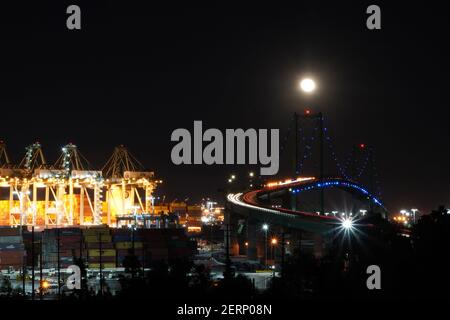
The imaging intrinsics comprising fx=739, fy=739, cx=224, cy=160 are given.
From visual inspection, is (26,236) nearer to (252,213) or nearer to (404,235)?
(252,213)

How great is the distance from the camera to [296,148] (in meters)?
71.7

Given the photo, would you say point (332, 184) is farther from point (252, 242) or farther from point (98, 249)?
point (98, 249)

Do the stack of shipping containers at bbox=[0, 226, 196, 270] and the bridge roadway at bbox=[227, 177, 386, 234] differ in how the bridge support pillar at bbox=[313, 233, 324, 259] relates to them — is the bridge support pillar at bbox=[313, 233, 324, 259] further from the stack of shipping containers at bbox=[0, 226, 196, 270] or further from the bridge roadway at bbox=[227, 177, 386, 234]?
the stack of shipping containers at bbox=[0, 226, 196, 270]

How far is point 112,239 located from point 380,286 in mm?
34052

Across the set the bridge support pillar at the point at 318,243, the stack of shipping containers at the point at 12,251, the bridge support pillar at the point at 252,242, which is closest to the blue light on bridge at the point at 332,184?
A: the bridge support pillar at the point at 252,242

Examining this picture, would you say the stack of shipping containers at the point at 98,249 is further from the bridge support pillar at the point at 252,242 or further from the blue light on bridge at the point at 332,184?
the blue light on bridge at the point at 332,184

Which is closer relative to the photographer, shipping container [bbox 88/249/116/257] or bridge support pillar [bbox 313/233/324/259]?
bridge support pillar [bbox 313/233/324/259]

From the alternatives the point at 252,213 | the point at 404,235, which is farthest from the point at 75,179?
the point at 404,235

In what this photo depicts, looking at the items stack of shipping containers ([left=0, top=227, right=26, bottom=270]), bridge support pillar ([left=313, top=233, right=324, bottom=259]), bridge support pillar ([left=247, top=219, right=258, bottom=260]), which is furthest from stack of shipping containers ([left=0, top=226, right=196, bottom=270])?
bridge support pillar ([left=313, top=233, right=324, bottom=259])

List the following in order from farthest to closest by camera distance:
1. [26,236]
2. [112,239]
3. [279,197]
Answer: [279,197]
[26,236]
[112,239]

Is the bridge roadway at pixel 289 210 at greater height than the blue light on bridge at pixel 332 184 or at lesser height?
lesser

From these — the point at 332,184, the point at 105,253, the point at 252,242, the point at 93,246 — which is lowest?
the point at 105,253

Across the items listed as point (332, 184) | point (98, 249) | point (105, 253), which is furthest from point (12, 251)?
point (332, 184)

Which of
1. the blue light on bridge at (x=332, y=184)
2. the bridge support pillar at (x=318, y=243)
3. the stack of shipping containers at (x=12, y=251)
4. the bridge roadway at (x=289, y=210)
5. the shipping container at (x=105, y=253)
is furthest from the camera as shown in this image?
the blue light on bridge at (x=332, y=184)
